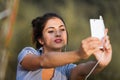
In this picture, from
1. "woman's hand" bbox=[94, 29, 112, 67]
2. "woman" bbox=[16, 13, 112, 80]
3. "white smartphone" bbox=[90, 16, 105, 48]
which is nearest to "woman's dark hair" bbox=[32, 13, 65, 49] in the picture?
"woman" bbox=[16, 13, 112, 80]

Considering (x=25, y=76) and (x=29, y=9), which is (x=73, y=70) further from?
(x=29, y=9)

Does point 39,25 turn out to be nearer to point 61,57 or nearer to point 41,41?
point 41,41

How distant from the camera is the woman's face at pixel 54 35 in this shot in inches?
98.0

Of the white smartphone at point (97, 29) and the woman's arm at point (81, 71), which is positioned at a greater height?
the white smartphone at point (97, 29)

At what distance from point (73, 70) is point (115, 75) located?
397cm

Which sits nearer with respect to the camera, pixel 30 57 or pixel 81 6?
pixel 30 57

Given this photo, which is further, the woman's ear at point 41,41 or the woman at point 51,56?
the woman's ear at point 41,41

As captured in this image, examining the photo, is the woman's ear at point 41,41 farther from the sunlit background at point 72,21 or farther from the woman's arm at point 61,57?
the sunlit background at point 72,21

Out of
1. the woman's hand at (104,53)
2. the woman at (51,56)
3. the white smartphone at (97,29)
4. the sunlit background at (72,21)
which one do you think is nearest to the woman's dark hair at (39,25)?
the woman at (51,56)

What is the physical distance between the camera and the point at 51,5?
6363 millimetres

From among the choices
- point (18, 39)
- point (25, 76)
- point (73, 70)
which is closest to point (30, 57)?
point (25, 76)

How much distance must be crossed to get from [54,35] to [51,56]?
11.8 inches

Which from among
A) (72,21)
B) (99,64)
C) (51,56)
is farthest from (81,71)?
(72,21)

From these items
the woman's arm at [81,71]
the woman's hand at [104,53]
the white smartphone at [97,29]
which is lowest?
the woman's arm at [81,71]
